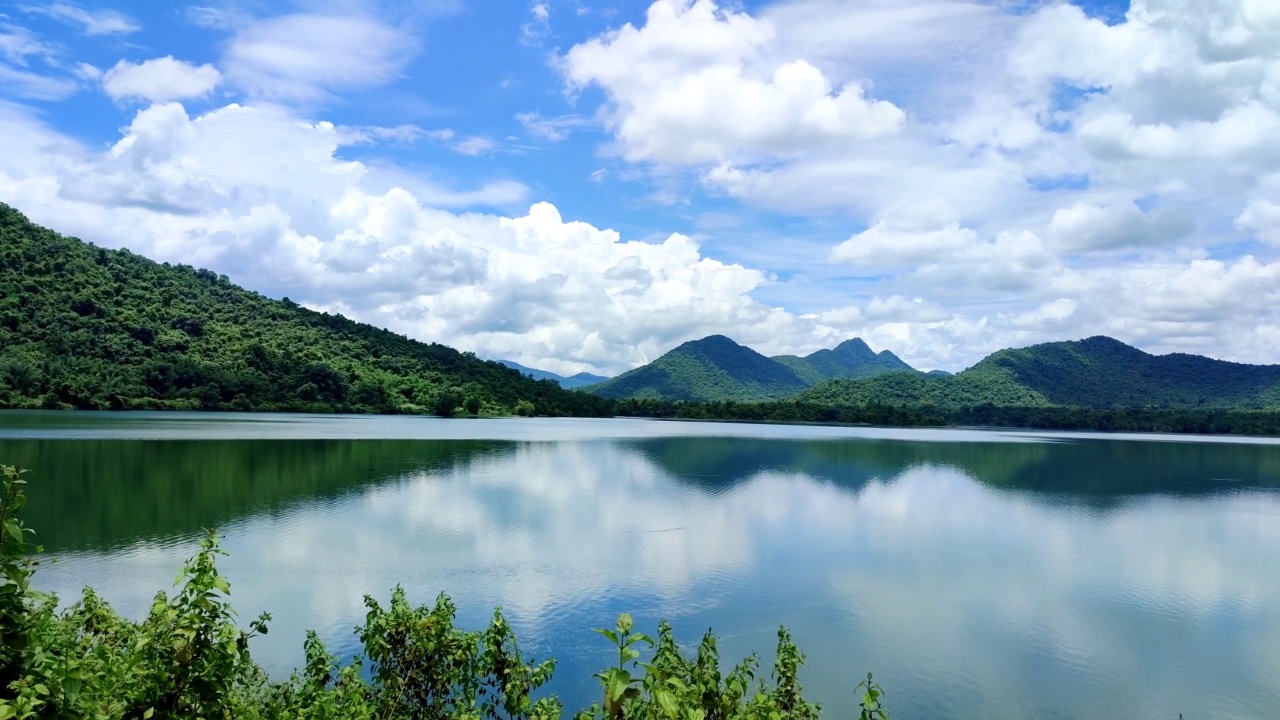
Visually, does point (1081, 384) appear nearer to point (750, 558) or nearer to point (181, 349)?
point (750, 558)

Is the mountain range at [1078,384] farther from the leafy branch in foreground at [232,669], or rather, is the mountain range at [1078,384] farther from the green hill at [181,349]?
the leafy branch in foreground at [232,669]

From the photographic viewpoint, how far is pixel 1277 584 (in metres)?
22.7

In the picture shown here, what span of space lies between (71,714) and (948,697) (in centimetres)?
1319

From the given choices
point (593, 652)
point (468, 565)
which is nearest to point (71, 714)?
point (593, 652)

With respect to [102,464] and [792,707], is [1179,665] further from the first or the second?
[102,464]

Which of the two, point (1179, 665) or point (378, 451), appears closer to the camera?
point (1179, 665)

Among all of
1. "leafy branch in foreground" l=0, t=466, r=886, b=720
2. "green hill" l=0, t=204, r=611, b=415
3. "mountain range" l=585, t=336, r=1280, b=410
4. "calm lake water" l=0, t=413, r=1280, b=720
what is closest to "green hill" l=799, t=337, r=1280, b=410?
"mountain range" l=585, t=336, r=1280, b=410

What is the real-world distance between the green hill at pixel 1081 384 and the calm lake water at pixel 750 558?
3598 inches

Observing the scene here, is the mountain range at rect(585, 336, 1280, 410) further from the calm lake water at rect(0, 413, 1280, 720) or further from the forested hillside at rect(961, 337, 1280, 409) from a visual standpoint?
the calm lake water at rect(0, 413, 1280, 720)

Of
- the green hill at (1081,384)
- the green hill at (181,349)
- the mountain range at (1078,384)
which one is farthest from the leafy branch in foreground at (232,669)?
the green hill at (1081,384)

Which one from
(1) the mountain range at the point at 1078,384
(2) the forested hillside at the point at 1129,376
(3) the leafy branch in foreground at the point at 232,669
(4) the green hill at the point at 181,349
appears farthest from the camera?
(1) the mountain range at the point at 1078,384

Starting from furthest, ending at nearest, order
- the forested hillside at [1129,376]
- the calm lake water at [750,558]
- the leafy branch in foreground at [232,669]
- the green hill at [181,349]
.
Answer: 1. the forested hillside at [1129,376]
2. the green hill at [181,349]
3. the calm lake water at [750,558]
4. the leafy branch in foreground at [232,669]

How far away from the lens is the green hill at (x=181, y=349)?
75812mm

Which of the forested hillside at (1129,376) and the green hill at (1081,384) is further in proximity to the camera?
the green hill at (1081,384)
